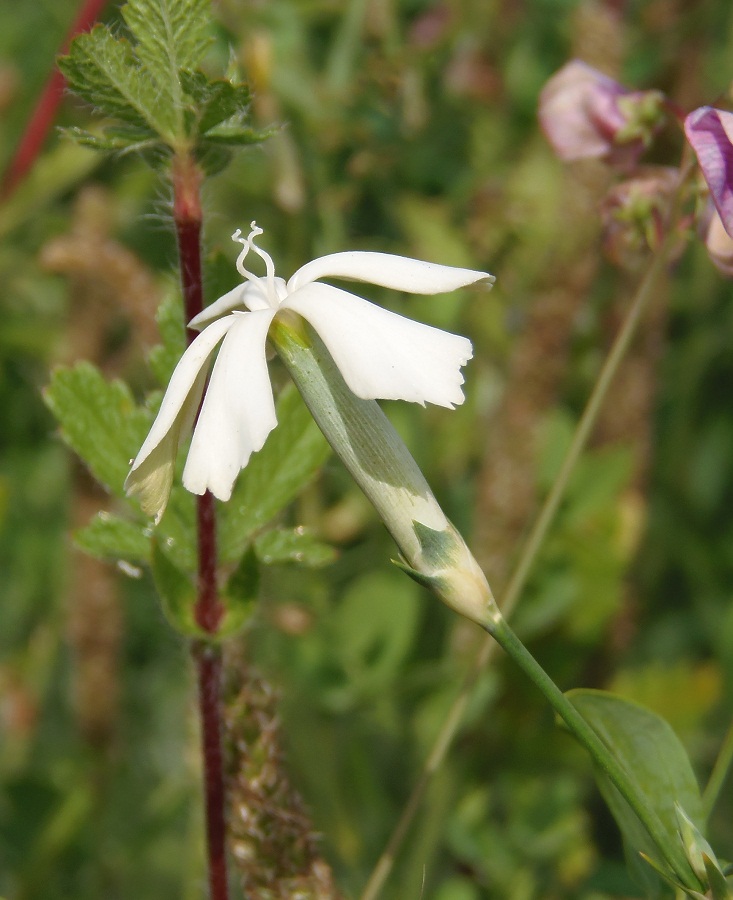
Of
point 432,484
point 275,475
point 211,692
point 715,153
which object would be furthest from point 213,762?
point 432,484

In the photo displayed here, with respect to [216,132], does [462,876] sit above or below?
below

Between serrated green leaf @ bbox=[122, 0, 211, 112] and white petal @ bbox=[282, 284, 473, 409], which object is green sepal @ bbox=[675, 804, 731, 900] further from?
serrated green leaf @ bbox=[122, 0, 211, 112]

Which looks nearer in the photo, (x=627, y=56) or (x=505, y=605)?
(x=505, y=605)

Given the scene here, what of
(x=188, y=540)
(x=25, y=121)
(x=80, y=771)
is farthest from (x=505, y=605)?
(x=25, y=121)

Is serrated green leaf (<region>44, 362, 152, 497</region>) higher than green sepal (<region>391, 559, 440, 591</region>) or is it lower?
higher

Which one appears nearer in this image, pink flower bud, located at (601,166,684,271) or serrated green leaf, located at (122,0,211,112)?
serrated green leaf, located at (122,0,211,112)

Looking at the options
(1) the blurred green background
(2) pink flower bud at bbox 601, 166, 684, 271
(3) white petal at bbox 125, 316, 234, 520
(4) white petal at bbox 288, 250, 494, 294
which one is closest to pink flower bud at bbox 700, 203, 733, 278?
(2) pink flower bud at bbox 601, 166, 684, 271

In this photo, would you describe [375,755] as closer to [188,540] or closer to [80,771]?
[80,771]

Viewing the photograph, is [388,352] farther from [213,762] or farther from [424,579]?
[213,762]
